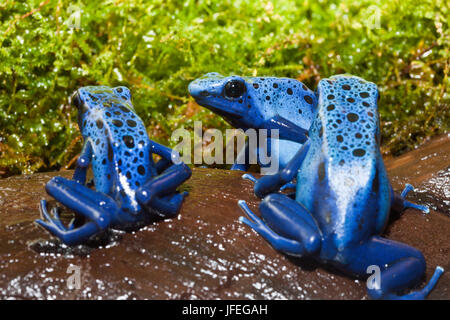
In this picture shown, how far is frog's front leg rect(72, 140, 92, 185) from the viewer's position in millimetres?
2703

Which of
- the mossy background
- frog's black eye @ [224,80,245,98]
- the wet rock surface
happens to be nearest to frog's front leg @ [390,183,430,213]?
the wet rock surface

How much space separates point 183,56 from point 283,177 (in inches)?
93.1

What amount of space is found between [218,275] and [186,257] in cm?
19

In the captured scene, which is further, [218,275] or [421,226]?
[421,226]

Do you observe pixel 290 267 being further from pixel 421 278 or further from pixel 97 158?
pixel 97 158

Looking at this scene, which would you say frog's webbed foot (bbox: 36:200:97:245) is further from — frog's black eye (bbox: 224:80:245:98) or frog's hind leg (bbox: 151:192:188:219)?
frog's black eye (bbox: 224:80:245:98)

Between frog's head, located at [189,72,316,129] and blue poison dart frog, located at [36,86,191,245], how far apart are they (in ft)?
2.21

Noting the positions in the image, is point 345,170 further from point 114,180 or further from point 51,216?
point 51,216

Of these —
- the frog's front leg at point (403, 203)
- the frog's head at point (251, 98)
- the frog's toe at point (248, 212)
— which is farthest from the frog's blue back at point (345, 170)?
the frog's head at point (251, 98)

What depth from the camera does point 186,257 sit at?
2.37 metres

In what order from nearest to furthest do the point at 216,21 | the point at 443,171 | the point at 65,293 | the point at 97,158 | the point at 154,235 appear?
the point at 65,293 < the point at 154,235 < the point at 97,158 < the point at 443,171 < the point at 216,21

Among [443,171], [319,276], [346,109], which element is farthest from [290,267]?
[443,171]

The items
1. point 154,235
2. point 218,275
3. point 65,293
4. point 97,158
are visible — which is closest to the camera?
point 65,293

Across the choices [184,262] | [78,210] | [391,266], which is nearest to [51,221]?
[78,210]
